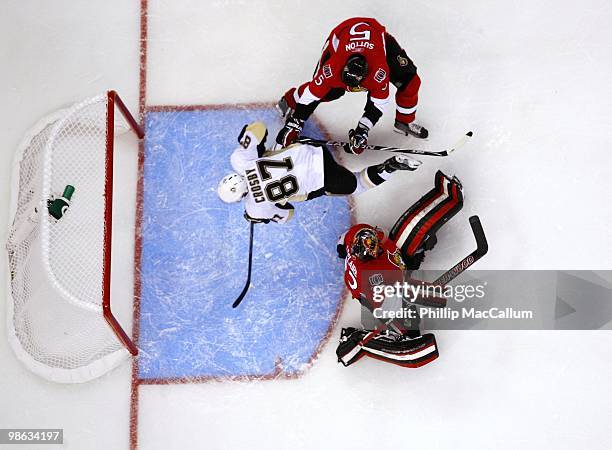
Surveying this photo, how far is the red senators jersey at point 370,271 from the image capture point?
12.0ft

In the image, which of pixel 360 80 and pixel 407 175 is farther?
pixel 407 175

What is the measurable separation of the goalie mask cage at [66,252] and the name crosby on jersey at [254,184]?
2.85 feet

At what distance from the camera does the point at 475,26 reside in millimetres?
4375

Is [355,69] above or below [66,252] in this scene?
above

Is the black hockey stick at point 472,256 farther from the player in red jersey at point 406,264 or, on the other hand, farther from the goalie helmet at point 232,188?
the goalie helmet at point 232,188

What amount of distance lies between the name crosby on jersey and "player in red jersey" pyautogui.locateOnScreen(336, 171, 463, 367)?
632 mm

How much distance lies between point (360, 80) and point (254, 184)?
2.60 ft

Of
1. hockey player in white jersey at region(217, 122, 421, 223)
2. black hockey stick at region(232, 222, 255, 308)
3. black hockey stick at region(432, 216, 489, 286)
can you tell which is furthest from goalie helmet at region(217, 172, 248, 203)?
black hockey stick at region(432, 216, 489, 286)

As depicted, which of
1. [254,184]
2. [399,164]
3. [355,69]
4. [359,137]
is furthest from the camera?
[359,137]

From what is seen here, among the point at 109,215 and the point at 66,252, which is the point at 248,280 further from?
the point at 66,252

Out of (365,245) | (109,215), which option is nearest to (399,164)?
(365,245)

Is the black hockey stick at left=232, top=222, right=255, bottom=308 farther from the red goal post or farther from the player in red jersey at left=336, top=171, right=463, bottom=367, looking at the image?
the red goal post

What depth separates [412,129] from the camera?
4145mm

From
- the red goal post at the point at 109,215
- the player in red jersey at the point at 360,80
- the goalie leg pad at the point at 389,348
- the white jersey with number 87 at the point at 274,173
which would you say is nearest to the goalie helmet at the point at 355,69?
the player in red jersey at the point at 360,80
